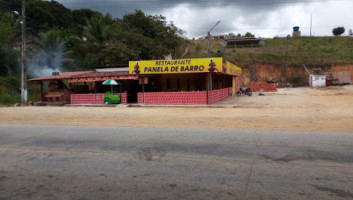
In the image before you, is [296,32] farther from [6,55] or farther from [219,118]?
[219,118]

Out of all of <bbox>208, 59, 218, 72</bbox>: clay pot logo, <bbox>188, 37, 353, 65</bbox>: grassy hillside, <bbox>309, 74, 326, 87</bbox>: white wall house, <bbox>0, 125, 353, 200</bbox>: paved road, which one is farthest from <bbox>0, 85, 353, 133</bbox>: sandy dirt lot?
<bbox>188, 37, 353, 65</bbox>: grassy hillside

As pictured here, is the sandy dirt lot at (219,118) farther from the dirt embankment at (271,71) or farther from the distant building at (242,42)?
the distant building at (242,42)

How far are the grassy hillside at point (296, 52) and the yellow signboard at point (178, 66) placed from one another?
30.8m

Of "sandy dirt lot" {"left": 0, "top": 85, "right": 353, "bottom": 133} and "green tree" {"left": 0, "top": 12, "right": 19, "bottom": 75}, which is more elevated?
"green tree" {"left": 0, "top": 12, "right": 19, "bottom": 75}

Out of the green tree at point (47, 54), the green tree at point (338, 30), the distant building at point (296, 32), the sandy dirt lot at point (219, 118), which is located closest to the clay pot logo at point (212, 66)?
the sandy dirt lot at point (219, 118)

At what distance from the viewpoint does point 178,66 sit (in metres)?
19.8

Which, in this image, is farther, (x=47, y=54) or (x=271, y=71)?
(x=271, y=71)

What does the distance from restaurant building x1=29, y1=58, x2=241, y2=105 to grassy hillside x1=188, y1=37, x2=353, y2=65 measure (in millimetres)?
25278

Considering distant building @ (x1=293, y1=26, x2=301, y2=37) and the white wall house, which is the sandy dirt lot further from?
distant building @ (x1=293, y1=26, x2=301, y2=37)

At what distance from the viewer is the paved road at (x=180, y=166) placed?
404 centimetres

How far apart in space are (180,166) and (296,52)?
185 ft

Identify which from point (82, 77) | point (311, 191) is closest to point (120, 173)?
point (311, 191)

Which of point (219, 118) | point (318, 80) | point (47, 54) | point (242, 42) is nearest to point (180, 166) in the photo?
point (219, 118)

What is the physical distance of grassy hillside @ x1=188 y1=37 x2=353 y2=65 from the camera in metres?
50.4
